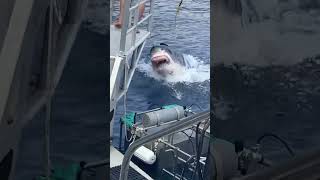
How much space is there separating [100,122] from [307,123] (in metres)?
0.51

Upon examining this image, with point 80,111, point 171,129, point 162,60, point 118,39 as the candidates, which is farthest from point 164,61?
point 80,111

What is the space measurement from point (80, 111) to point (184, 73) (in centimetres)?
865

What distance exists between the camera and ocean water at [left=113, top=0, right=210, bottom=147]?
29.7 ft

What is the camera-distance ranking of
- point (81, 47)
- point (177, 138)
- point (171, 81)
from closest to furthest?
1. point (81, 47)
2. point (177, 138)
3. point (171, 81)

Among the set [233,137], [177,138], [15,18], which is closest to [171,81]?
[177,138]

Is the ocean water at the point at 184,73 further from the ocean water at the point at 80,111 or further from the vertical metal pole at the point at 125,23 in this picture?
the ocean water at the point at 80,111

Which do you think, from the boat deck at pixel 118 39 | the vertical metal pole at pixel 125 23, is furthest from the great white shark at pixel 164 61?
the vertical metal pole at pixel 125 23

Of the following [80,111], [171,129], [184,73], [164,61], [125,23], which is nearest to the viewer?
[80,111]

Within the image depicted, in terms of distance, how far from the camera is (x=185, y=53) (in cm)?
1073

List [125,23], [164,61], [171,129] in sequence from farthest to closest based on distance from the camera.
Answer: [164,61] < [125,23] < [171,129]

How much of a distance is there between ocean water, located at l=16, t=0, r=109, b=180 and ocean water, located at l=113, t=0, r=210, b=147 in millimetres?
5931

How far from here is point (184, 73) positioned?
980 centimetres

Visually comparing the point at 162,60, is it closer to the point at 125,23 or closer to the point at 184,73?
the point at 184,73

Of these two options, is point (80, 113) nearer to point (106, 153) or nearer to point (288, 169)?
point (106, 153)
